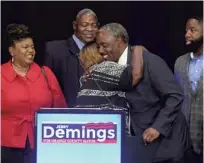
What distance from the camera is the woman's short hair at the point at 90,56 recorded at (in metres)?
4.67

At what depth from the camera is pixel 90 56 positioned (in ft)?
15.4

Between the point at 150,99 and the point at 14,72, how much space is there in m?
0.98

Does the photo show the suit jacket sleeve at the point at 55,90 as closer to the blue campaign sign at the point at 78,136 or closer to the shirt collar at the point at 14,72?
the shirt collar at the point at 14,72

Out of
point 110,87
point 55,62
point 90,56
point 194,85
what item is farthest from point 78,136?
point 55,62

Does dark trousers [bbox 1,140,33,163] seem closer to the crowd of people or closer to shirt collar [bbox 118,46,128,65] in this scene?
the crowd of people

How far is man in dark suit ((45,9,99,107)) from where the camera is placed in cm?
554

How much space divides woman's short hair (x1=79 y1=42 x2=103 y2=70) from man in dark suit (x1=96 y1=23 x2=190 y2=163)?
37mm

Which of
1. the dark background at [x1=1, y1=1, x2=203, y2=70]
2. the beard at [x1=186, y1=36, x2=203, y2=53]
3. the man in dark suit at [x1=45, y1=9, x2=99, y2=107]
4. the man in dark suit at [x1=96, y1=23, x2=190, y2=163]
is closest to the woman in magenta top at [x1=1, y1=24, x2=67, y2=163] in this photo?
the man in dark suit at [x1=45, y1=9, x2=99, y2=107]

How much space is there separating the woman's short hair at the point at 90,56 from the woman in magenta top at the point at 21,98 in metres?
0.50

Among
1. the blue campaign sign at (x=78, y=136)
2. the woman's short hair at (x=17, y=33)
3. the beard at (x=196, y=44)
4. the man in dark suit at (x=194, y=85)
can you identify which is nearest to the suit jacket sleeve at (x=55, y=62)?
the woman's short hair at (x=17, y=33)

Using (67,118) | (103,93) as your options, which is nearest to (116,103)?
(103,93)

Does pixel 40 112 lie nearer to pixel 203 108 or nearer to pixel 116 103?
pixel 116 103

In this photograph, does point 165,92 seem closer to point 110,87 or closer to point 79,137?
point 110,87

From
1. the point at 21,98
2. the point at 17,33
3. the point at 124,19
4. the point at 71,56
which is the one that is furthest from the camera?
the point at 124,19
